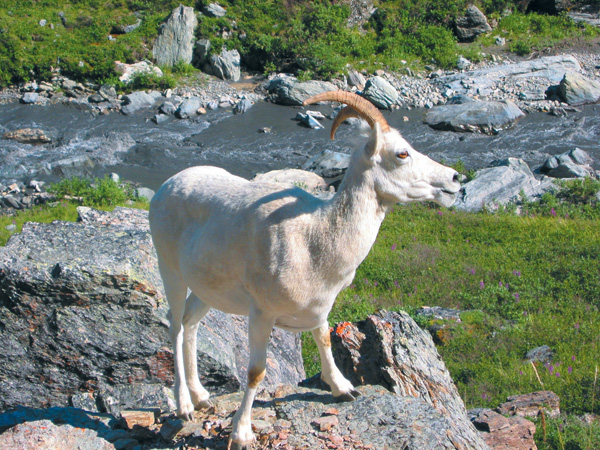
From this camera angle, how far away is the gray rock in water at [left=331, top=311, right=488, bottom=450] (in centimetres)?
571

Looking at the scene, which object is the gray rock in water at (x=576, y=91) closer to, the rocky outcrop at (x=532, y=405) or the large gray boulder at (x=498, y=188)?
the large gray boulder at (x=498, y=188)

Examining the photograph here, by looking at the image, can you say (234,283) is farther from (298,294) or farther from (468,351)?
(468,351)

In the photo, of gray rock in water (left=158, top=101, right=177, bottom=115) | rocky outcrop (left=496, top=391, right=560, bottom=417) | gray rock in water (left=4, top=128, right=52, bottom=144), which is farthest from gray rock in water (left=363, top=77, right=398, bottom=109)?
rocky outcrop (left=496, top=391, right=560, bottom=417)

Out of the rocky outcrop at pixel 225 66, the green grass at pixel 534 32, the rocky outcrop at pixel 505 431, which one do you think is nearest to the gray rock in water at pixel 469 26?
the green grass at pixel 534 32

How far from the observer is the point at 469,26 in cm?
3378

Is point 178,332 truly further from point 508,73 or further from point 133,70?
point 508,73

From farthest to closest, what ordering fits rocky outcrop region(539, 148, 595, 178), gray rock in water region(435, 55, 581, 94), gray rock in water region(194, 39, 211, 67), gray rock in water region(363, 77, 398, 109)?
gray rock in water region(194, 39, 211, 67), gray rock in water region(435, 55, 581, 94), gray rock in water region(363, 77, 398, 109), rocky outcrop region(539, 148, 595, 178)

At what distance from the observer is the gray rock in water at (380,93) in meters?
26.6

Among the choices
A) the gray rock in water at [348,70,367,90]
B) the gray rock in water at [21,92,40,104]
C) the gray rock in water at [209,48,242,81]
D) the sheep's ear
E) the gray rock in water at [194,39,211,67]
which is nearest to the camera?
the sheep's ear

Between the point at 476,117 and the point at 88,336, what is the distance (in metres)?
21.6

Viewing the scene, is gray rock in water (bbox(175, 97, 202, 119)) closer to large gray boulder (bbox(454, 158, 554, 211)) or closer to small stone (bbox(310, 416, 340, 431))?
large gray boulder (bbox(454, 158, 554, 211))

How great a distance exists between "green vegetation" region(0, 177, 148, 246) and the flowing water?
206 centimetres

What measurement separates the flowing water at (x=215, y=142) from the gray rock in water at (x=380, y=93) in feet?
2.29

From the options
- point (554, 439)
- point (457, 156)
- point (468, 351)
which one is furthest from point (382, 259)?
point (457, 156)
